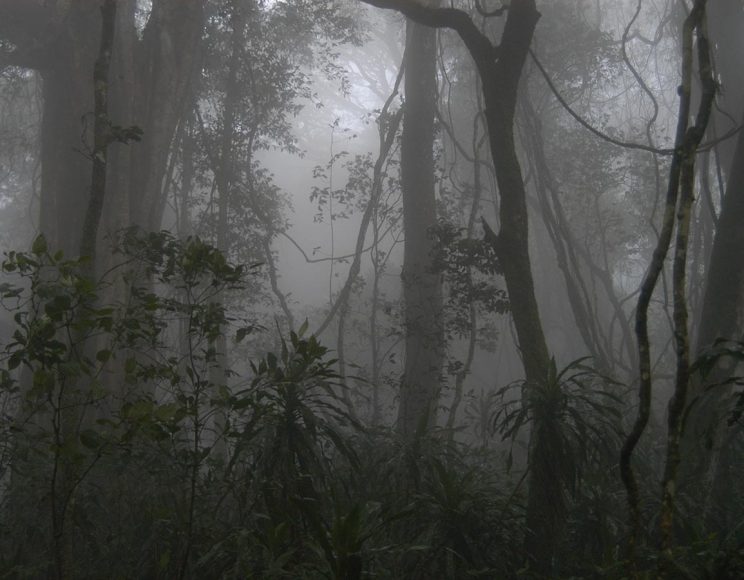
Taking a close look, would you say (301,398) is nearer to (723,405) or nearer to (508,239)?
(508,239)

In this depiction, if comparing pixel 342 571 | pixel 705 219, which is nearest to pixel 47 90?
pixel 342 571

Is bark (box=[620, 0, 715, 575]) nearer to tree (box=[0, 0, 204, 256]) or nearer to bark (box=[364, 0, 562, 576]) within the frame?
bark (box=[364, 0, 562, 576])

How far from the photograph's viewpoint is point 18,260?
8.77 ft

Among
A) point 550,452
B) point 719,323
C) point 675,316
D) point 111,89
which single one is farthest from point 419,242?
point 675,316

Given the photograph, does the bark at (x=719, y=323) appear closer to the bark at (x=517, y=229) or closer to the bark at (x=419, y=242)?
the bark at (x=517, y=229)

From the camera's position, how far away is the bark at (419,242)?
24.4 feet

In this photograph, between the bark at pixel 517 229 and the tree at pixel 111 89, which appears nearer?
the bark at pixel 517 229

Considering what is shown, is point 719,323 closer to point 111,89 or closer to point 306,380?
point 306,380

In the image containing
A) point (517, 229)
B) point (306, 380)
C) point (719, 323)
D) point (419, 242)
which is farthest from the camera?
point (419, 242)

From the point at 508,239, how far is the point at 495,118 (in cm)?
79

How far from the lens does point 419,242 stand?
27.1 feet

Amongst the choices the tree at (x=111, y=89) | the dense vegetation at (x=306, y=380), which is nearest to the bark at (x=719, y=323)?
the dense vegetation at (x=306, y=380)

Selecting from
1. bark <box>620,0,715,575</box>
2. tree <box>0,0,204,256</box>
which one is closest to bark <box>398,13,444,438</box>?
tree <box>0,0,204,256</box>

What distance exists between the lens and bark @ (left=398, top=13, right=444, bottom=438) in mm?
7426
